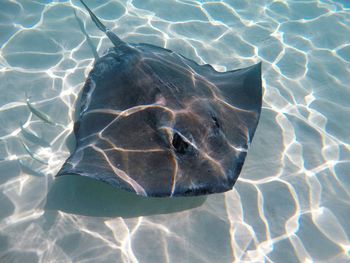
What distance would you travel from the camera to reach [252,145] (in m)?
5.26

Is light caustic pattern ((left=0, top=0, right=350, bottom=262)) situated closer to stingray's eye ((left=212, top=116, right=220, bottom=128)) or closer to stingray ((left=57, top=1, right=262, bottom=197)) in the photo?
stingray ((left=57, top=1, right=262, bottom=197))

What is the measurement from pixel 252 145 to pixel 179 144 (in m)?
2.02

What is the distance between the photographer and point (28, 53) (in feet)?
21.6

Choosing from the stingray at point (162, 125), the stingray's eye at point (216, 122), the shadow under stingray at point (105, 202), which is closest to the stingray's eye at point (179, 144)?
the stingray at point (162, 125)

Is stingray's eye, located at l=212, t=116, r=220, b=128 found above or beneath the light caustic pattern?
above

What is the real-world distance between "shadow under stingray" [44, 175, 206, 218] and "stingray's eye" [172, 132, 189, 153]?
0.97 metres

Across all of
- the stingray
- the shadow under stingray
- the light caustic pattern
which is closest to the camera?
the stingray

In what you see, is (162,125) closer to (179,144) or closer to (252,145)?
(179,144)

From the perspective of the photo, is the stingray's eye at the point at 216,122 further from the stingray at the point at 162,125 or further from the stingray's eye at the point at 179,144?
the stingray's eye at the point at 179,144

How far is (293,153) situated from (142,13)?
5.21 meters

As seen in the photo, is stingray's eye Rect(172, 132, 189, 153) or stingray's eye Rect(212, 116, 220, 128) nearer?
stingray's eye Rect(172, 132, 189, 153)

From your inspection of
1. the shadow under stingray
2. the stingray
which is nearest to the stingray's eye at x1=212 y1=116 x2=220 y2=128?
the stingray

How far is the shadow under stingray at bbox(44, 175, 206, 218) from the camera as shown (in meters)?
4.18

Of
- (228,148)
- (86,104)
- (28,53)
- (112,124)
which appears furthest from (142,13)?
(228,148)
